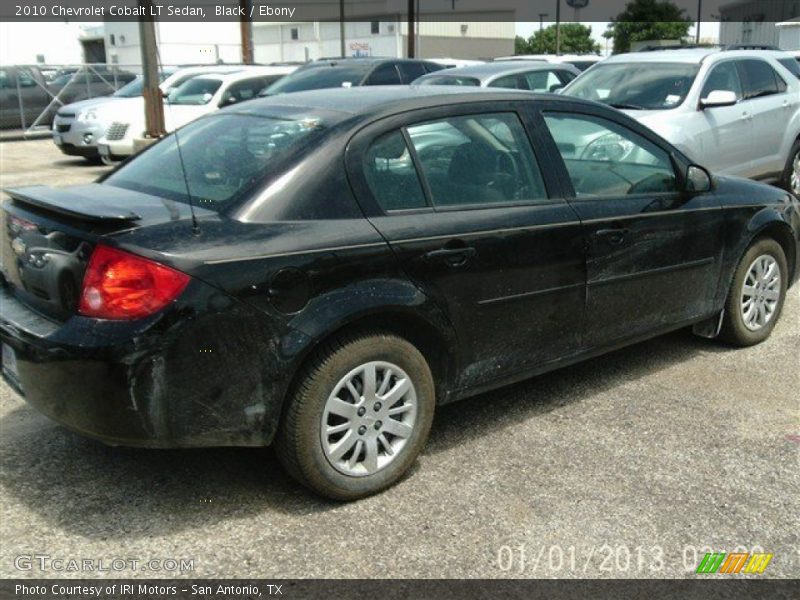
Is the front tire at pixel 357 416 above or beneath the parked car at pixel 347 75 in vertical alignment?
beneath

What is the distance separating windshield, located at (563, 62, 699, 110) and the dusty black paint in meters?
4.29

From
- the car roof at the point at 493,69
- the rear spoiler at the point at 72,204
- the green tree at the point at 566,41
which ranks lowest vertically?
the rear spoiler at the point at 72,204

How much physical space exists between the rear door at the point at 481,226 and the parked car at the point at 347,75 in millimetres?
8100

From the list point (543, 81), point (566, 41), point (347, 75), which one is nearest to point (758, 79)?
point (543, 81)

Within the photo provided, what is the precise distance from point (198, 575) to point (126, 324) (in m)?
0.90

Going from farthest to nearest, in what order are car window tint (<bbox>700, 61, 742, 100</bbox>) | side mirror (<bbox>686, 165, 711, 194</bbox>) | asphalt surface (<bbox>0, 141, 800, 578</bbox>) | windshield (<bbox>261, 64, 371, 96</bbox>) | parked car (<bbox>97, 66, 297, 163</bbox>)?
1. parked car (<bbox>97, 66, 297, 163</bbox>)
2. windshield (<bbox>261, 64, 371, 96</bbox>)
3. car window tint (<bbox>700, 61, 742, 100</bbox>)
4. side mirror (<bbox>686, 165, 711, 194</bbox>)
5. asphalt surface (<bbox>0, 141, 800, 578</bbox>)

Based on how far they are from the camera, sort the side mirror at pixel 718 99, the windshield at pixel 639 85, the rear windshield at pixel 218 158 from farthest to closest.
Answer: the windshield at pixel 639 85, the side mirror at pixel 718 99, the rear windshield at pixel 218 158

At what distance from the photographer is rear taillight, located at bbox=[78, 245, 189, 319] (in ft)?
9.95

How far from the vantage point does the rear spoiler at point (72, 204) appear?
3.16m

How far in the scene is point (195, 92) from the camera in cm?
1432

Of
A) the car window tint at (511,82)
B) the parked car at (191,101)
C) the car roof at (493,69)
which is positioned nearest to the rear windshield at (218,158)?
the car roof at (493,69)

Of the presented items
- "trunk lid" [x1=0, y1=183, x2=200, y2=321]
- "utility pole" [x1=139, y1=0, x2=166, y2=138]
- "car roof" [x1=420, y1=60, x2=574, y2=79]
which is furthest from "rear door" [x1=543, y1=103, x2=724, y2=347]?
"utility pole" [x1=139, y1=0, x2=166, y2=138]
